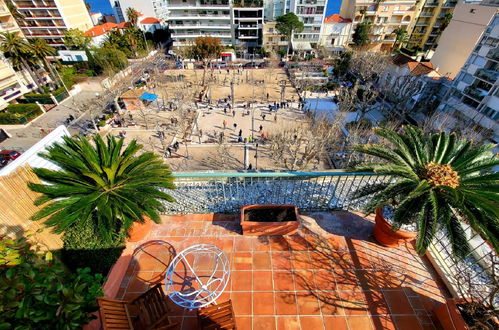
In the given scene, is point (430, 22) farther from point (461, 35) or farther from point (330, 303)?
point (330, 303)

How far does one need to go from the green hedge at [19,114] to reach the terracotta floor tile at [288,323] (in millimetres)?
35198

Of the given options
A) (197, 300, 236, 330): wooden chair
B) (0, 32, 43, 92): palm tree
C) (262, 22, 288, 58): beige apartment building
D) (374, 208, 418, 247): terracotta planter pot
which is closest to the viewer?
(197, 300, 236, 330): wooden chair

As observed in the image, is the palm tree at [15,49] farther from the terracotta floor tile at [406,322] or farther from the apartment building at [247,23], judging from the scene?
the terracotta floor tile at [406,322]

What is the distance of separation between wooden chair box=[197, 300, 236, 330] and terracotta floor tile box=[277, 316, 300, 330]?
0.99m

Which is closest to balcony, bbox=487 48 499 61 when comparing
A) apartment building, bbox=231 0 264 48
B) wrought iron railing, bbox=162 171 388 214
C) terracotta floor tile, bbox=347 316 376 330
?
wrought iron railing, bbox=162 171 388 214

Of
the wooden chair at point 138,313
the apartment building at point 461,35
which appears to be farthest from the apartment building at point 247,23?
the wooden chair at point 138,313

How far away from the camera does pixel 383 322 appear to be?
433 cm

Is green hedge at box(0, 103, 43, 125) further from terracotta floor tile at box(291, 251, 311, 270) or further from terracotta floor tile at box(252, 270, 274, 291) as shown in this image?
terracotta floor tile at box(291, 251, 311, 270)

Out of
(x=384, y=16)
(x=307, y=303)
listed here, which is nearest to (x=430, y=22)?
(x=384, y=16)

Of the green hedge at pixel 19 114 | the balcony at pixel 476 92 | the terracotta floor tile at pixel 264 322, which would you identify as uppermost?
the terracotta floor tile at pixel 264 322

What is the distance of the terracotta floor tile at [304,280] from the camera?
15.8 ft

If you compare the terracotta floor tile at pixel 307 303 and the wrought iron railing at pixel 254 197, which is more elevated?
the wrought iron railing at pixel 254 197

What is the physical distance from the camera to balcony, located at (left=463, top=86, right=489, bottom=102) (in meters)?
22.8

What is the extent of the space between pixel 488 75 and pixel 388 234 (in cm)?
2855
